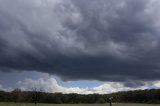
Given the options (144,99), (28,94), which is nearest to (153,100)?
(144,99)

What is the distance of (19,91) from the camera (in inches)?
7638

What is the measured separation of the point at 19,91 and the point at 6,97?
7796mm

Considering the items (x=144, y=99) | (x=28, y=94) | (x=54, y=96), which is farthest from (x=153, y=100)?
(x=28, y=94)

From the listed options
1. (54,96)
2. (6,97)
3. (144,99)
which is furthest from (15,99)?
(144,99)

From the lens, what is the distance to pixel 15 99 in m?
185

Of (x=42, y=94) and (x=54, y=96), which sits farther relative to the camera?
(x=54, y=96)

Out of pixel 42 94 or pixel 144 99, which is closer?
pixel 42 94

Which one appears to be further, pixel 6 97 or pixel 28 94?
pixel 6 97

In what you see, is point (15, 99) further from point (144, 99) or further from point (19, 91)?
point (144, 99)

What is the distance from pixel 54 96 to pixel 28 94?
2290 cm

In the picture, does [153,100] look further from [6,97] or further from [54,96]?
[6,97]

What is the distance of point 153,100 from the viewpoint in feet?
636

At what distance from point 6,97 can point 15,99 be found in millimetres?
7539

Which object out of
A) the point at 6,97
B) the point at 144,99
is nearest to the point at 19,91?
the point at 6,97
